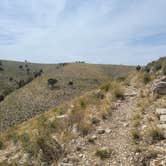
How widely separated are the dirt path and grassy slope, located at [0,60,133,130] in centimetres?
3960

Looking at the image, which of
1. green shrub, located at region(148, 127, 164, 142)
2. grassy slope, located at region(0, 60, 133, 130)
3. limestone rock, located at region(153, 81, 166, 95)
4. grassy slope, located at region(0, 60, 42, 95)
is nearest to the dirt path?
green shrub, located at region(148, 127, 164, 142)

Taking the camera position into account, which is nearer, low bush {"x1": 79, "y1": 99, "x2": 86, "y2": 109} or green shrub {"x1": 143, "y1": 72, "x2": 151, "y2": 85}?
low bush {"x1": 79, "y1": 99, "x2": 86, "y2": 109}

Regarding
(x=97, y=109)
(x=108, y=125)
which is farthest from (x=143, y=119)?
(x=97, y=109)

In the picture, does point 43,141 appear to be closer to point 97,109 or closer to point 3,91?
point 97,109

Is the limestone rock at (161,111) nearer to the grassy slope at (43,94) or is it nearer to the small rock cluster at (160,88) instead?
the small rock cluster at (160,88)

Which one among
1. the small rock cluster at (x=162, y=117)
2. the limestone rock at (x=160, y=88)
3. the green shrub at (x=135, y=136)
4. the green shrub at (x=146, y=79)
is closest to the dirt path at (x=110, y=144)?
the green shrub at (x=135, y=136)

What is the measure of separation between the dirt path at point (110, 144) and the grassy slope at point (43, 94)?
130 feet

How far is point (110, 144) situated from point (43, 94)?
217 feet

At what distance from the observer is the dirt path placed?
350 inches

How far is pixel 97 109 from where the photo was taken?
517 inches

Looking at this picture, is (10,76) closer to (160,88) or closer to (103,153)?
(160,88)

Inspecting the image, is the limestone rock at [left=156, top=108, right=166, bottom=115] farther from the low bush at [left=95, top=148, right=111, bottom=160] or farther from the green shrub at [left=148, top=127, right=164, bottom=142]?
the low bush at [left=95, top=148, right=111, bottom=160]

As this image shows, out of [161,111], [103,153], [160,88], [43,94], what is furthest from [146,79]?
[43,94]

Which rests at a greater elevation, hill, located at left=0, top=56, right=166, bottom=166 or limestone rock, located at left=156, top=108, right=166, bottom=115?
limestone rock, located at left=156, top=108, right=166, bottom=115
